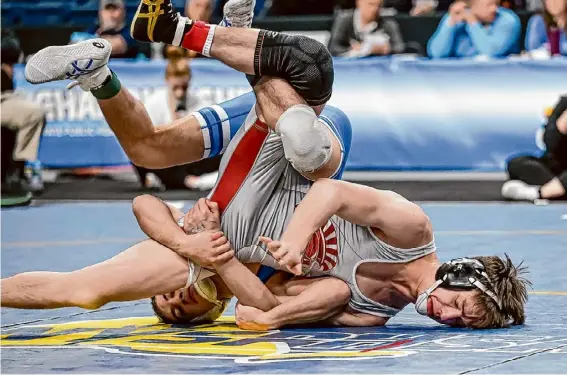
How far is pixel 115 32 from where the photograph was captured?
1301 centimetres

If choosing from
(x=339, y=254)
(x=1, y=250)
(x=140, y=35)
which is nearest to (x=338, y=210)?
(x=339, y=254)

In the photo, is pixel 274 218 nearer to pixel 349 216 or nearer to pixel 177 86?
pixel 349 216

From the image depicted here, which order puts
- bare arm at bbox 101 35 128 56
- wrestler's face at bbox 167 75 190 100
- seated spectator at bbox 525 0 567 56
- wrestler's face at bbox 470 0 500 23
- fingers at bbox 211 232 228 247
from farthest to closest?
bare arm at bbox 101 35 128 56 → wrestler's face at bbox 470 0 500 23 → seated spectator at bbox 525 0 567 56 → wrestler's face at bbox 167 75 190 100 → fingers at bbox 211 232 228 247

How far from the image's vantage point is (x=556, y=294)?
20.8 feet

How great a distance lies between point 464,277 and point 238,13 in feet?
4.93

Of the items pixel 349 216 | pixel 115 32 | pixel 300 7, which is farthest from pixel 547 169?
pixel 349 216

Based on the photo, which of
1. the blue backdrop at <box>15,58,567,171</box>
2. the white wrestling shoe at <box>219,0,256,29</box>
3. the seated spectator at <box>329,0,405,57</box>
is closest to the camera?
the white wrestling shoe at <box>219,0,256,29</box>

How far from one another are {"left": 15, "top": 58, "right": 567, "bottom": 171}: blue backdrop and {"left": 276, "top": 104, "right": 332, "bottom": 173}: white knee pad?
6.40 m

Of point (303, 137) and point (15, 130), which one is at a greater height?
point (303, 137)

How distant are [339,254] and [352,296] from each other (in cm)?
19

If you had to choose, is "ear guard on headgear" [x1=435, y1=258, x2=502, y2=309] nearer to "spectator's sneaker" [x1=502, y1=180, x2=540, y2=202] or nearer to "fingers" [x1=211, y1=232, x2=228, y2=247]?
"fingers" [x1=211, y1=232, x2=228, y2=247]

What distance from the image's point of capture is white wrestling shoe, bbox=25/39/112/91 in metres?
5.31

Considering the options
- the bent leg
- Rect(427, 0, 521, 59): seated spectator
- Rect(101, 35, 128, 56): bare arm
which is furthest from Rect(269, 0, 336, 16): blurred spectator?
the bent leg

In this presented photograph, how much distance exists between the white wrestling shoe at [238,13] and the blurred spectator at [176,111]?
5578 mm
